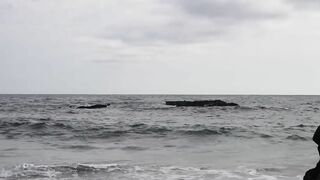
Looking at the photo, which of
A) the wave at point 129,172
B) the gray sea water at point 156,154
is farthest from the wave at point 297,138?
the wave at point 129,172

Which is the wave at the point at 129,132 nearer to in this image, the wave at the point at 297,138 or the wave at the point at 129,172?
the wave at the point at 297,138

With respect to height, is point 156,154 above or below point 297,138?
below

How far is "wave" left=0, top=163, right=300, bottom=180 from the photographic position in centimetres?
1416

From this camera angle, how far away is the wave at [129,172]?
46.4ft

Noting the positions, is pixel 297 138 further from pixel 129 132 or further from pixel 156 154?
pixel 129 132

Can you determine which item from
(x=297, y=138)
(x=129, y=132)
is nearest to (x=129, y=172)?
(x=297, y=138)

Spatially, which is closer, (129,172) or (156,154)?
(129,172)

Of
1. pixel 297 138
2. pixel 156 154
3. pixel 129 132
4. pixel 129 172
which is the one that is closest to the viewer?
pixel 129 172

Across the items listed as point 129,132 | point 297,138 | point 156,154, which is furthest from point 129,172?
point 129,132

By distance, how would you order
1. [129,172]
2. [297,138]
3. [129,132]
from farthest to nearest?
[129,132], [297,138], [129,172]

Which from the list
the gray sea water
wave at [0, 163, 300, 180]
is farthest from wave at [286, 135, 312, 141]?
wave at [0, 163, 300, 180]

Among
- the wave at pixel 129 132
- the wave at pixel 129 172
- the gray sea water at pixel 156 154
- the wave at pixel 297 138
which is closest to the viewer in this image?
the wave at pixel 129 172

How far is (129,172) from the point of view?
15.0 m

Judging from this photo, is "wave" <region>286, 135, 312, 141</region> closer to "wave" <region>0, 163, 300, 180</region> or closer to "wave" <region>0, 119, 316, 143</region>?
"wave" <region>0, 119, 316, 143</region>
